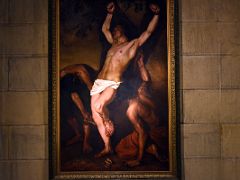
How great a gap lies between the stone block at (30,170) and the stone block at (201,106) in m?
2.02

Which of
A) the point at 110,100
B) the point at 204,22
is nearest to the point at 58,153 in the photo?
the point at 110,100

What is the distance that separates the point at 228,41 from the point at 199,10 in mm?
580

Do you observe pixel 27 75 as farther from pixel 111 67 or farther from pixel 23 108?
pixel 111 67

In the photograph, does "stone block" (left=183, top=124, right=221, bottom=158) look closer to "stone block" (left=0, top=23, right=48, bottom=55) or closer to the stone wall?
the stone wall

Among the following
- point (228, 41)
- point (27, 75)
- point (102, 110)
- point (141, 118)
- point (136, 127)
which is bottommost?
point (136, 127)

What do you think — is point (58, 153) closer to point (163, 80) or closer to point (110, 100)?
point (110, 100)

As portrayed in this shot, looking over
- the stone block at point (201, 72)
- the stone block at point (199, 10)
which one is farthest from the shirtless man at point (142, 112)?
the stone block at point (199, 10)

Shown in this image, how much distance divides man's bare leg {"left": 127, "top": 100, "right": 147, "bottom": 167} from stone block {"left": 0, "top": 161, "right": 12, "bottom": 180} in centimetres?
161

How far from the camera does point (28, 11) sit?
4277 mm

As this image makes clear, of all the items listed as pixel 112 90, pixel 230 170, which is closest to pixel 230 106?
pixel 230 170

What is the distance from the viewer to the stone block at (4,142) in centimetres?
421

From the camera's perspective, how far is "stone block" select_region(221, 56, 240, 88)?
4234 millimetres

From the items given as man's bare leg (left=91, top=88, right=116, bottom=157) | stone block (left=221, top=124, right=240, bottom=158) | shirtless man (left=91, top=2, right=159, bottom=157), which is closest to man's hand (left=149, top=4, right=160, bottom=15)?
shirtless man (left=91, top=2, right=159, bottom=157)

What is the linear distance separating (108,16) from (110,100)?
3.76ft
